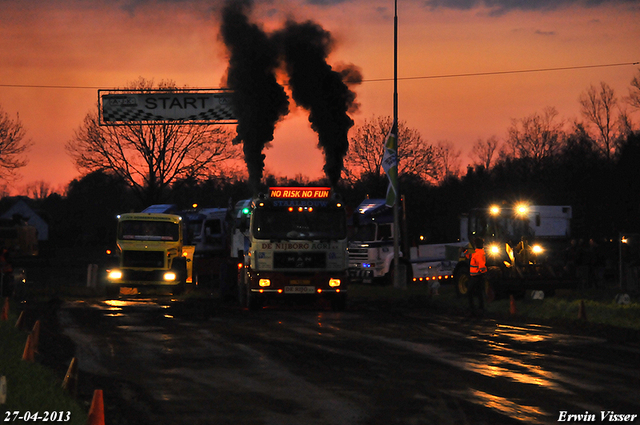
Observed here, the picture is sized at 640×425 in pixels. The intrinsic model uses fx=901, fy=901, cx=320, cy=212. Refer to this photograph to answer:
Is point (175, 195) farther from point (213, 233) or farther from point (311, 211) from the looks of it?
point (311, 211)

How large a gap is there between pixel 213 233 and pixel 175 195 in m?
40.0

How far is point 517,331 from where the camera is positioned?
1750cm

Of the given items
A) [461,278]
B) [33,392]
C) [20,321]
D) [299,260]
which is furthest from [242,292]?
[33,392]

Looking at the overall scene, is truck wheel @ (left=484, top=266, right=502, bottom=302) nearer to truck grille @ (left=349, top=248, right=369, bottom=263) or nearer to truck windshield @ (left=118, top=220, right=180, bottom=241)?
truck grille @ (left=349, top=248, right=369, bottom=263)

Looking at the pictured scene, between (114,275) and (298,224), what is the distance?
8.14 metres

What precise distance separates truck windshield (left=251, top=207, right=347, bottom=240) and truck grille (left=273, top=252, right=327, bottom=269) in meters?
0.42

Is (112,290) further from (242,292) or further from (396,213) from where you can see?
(396,213)

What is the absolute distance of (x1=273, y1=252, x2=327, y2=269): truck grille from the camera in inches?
878

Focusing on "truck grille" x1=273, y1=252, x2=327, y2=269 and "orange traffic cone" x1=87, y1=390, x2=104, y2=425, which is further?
"truck grille" x1=273, y1=252, x2=327, y2=269

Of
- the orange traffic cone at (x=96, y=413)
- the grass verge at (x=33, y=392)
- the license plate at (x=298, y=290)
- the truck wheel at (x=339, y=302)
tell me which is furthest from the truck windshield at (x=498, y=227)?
the orange traffic cone at (x=96, y=413)

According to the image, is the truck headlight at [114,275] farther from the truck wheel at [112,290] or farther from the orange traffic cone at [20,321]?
the orange traffic cone at [20,321]

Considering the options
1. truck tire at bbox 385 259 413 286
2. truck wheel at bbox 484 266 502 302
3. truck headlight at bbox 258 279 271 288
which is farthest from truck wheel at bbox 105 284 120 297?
truck wheel at bbox 484 266 502 302

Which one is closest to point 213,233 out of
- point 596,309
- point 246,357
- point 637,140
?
point 596,309

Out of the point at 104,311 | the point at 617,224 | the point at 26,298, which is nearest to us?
the point at 104,311
